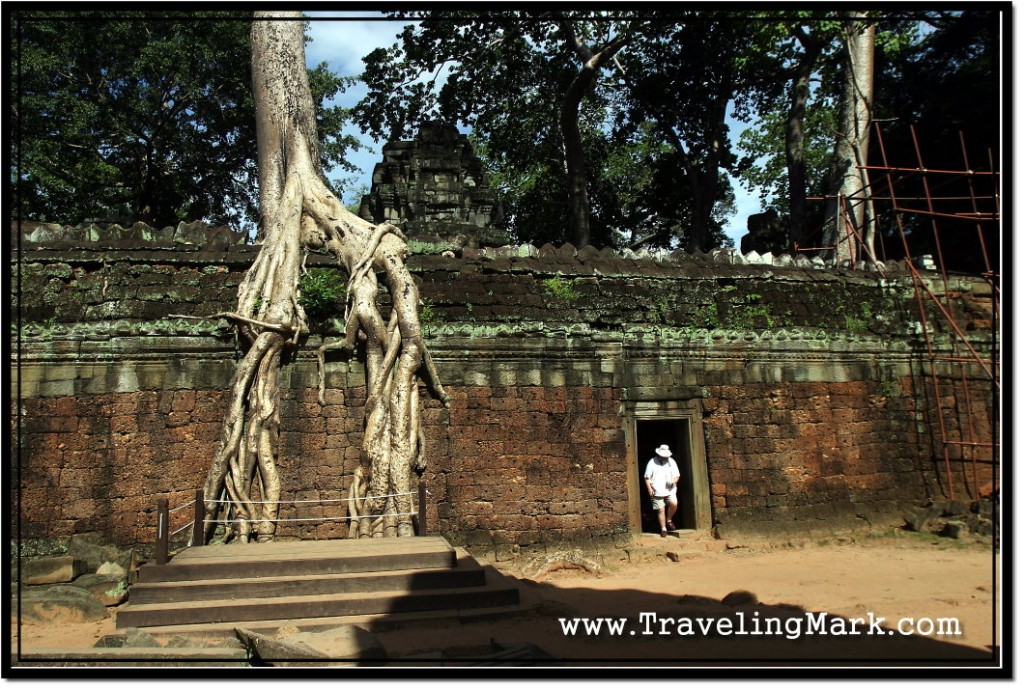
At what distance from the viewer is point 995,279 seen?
939 cm

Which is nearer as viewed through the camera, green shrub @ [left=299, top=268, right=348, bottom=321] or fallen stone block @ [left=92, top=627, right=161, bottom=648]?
fallen stone block @ [left=92, top=627, right=161, bottom=648]

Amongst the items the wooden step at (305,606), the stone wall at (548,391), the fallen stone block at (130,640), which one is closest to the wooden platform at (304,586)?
the wooden step at (305,606)

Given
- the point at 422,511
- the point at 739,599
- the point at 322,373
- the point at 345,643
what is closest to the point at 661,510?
the point at 739,599

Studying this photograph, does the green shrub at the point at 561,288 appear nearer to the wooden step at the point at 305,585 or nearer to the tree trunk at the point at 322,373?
the tree trunk at the point at 322,373

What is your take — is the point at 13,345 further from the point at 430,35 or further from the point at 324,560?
the point at 430,35

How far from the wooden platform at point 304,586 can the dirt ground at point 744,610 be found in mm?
263

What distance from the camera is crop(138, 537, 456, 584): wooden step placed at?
5371 millimetres

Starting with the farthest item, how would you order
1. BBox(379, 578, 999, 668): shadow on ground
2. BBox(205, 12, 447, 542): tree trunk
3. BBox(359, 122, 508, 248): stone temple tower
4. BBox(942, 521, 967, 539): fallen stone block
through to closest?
BBox(359, 122, 508, 248): stone temple tower → BBox(942, 521, 967, 539): fallen stone block → BBox(205, 12, 447, 542): tree trunk → BBox(379, 578, 999, 668): shadow on ground

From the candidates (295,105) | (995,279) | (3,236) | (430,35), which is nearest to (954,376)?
(995,279)

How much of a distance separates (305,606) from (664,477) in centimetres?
423

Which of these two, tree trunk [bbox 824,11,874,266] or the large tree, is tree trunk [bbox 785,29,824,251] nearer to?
tree trunk [bbox 824,11,874,266]

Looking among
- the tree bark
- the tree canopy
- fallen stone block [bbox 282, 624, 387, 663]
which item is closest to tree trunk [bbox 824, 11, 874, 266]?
the tree canopy

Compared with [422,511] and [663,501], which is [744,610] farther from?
[422,511]

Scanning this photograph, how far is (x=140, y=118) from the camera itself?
743 inches
